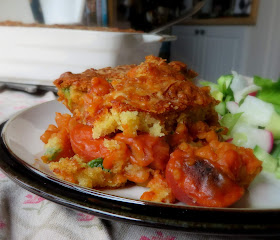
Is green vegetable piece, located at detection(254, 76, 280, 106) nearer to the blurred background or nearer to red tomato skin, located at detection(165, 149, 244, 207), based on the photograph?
red tomato skin, located at detection(165, 149, 244, 207)

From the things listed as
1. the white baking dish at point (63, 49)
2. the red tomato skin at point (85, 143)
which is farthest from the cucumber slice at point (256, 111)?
the white baking dish at point (63, 49)

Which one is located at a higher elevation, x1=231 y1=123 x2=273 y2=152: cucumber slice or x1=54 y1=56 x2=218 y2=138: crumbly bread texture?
x1=54 y1=56 x2=218 y2=138: crumbly bread texture

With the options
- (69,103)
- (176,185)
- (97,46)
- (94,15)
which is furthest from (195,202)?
(94,15)

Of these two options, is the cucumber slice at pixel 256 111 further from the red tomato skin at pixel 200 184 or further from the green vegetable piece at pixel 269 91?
the red tomato skin at pixel 200 184

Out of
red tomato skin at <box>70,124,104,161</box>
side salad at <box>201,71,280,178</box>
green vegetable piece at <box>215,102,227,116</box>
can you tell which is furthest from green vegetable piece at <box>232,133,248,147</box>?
red tomato skin at <box>70,124,104,161</box>

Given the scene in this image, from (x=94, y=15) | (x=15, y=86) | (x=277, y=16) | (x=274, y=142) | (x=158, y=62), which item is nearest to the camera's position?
(x=158, y=62)

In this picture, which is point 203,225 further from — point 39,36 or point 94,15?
point 94,15
